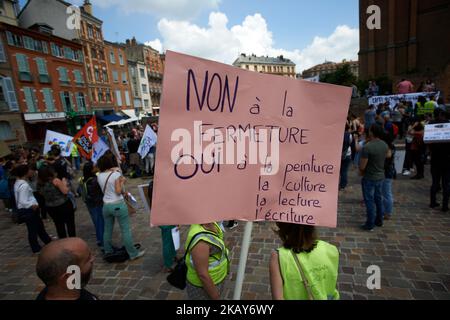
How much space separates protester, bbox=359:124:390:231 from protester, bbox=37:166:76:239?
5.31 m

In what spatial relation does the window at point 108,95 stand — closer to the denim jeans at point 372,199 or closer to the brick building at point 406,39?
the brick building at point 406,39

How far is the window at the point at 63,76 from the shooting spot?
1058 inches

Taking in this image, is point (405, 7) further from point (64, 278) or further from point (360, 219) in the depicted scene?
point (64, 278)

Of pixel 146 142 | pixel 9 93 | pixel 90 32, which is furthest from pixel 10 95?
pixel 146 142

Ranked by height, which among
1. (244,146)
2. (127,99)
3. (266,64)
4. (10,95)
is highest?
(266,64)

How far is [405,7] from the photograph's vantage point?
108 feet

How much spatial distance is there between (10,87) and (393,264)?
2874 cm

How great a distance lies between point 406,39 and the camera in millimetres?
33750

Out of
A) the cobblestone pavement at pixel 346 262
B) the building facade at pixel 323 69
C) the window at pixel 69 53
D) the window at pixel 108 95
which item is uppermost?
the building facade at pixel 323 69

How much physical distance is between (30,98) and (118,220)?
Result: 85.9 feet

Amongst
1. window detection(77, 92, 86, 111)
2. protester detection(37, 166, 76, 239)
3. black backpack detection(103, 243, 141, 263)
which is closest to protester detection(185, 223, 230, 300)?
black backpack detection(103, 243, 141, 263)

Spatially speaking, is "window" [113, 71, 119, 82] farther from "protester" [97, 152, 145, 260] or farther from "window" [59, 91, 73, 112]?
"protester" [97, 152, 145, 260]

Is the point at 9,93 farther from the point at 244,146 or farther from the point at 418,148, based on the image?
the point at 418,148

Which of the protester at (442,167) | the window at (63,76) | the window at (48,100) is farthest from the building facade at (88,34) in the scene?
the protester at (442,167)
